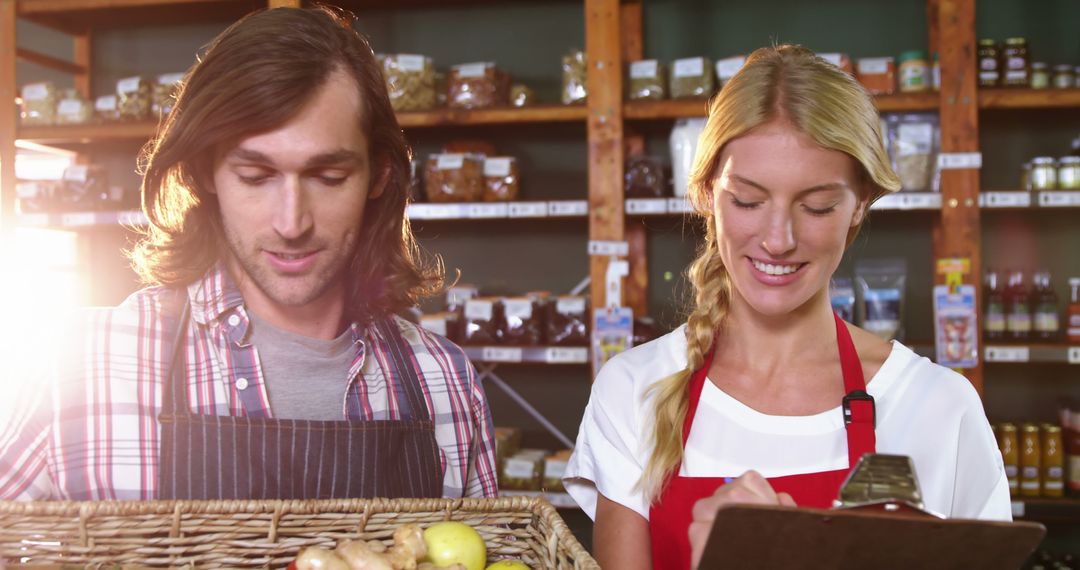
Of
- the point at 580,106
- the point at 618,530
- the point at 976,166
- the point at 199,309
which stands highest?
the point at 580,106

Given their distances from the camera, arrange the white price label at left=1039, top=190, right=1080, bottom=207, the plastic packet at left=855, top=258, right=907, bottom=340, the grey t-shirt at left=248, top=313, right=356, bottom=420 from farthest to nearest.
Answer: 1. the plastic packet at left=855, top=258, right=907, bottom=340
2. the white price label at left=1039, top=190, right=1080, bottom=207
3. the grey t-shirt at left=248, top=313, right=356, bottom=420

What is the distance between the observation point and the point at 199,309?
1.38 metres

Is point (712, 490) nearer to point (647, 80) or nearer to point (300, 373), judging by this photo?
point (300, 373)

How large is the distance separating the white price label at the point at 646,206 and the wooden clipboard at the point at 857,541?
2322 millimetres

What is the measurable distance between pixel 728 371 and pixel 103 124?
288cm

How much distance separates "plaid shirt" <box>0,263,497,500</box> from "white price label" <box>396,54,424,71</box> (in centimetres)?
190

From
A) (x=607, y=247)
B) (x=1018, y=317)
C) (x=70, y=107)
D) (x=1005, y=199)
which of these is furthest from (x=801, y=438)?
(x=70, y=107)

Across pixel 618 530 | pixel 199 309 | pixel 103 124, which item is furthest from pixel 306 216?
pixel 103 124

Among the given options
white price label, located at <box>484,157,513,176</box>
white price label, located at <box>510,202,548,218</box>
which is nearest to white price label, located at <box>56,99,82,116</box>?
white price label, located at <box>484,157,513,176</box>

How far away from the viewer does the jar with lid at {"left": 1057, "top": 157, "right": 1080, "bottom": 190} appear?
2.89m

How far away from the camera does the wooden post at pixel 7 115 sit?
11.1 ft

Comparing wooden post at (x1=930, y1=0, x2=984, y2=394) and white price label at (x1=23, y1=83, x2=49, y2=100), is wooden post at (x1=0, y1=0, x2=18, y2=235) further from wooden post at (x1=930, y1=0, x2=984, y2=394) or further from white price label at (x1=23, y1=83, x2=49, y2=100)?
wooden post at (x1=930, y1=0, x2=984, y2=394)

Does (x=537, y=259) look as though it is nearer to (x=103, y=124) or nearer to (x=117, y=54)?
(x=103, y=124)

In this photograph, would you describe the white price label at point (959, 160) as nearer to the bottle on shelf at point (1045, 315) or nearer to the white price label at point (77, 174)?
the bottle on shelf at point (1045, 315)
